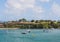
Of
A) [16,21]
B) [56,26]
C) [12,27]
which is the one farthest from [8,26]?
[56,26]

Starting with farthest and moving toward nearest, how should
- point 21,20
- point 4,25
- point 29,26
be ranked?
point 21,20 → point 4,25 → point 29,26

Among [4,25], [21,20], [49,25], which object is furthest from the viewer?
[21,20]

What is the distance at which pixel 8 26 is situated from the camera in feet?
339

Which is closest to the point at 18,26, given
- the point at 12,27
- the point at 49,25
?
the point at 12,27

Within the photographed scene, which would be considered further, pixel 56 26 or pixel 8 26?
pixel 8 26

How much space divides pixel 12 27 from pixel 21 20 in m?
12.3

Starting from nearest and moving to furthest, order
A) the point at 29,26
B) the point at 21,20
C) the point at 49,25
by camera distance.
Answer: the point at 49,25
the point at 29,26
the point at 21,20

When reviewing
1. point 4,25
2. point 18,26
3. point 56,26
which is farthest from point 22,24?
point 56,26

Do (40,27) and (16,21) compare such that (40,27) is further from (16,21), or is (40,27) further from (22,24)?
(16,21)

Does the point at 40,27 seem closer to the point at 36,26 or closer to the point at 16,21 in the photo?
the point at 36,26

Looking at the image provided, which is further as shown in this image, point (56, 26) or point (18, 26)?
point (18, 26)

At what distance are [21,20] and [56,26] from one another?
2562 centimetres

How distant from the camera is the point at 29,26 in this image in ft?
330

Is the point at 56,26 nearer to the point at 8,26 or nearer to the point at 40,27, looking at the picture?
the point at 40,27
